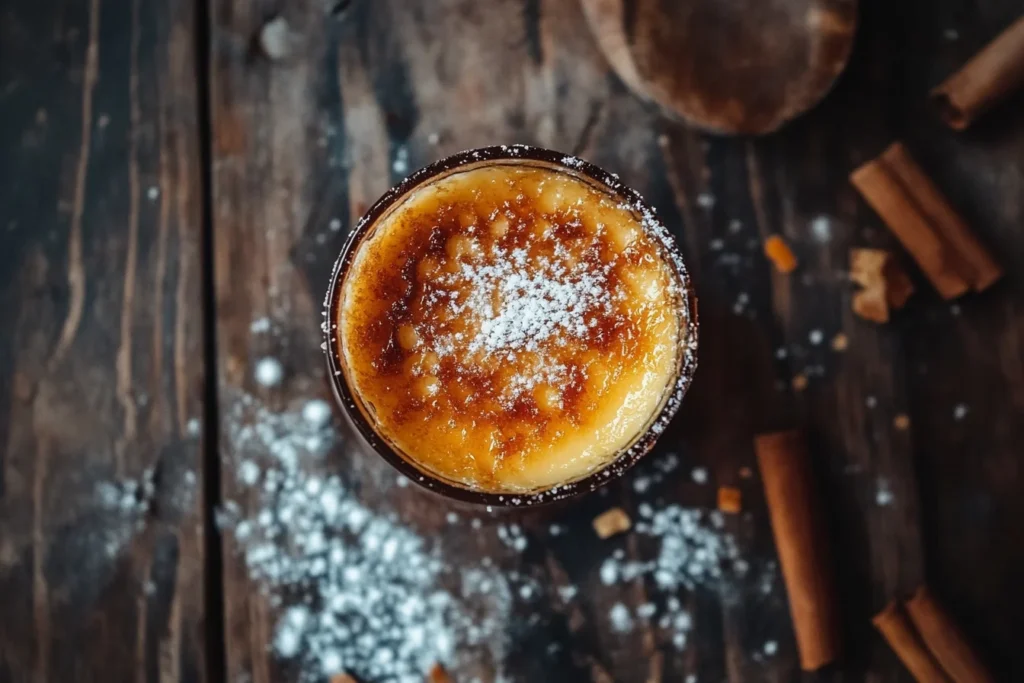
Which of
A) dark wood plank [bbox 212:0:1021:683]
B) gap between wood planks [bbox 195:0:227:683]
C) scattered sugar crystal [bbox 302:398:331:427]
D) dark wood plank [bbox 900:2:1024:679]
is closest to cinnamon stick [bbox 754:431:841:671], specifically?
dark wood plank [bbox 212:0:1021:683]

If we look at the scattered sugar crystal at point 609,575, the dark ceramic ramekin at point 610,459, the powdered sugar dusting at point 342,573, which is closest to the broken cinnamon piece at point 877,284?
the dark ceramic ramekin at point 610,459

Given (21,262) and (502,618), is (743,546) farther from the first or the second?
(21,262)

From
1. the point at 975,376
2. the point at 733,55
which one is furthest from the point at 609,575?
the point at 733,55

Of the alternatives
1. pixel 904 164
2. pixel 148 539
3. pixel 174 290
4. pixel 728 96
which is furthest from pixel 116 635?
pixel 904 164

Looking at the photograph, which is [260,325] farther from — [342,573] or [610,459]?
[610,459]

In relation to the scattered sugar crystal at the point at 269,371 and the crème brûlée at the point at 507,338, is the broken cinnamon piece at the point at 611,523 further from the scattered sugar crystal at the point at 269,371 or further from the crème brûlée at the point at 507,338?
the scattered sugar crystal at the point at 269,371

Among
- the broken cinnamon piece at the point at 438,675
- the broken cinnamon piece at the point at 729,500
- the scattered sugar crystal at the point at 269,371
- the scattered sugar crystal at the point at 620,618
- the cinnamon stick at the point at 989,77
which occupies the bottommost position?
the broken cinnamon piece at the point at 438,675

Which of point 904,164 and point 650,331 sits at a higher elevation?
point 904,164
